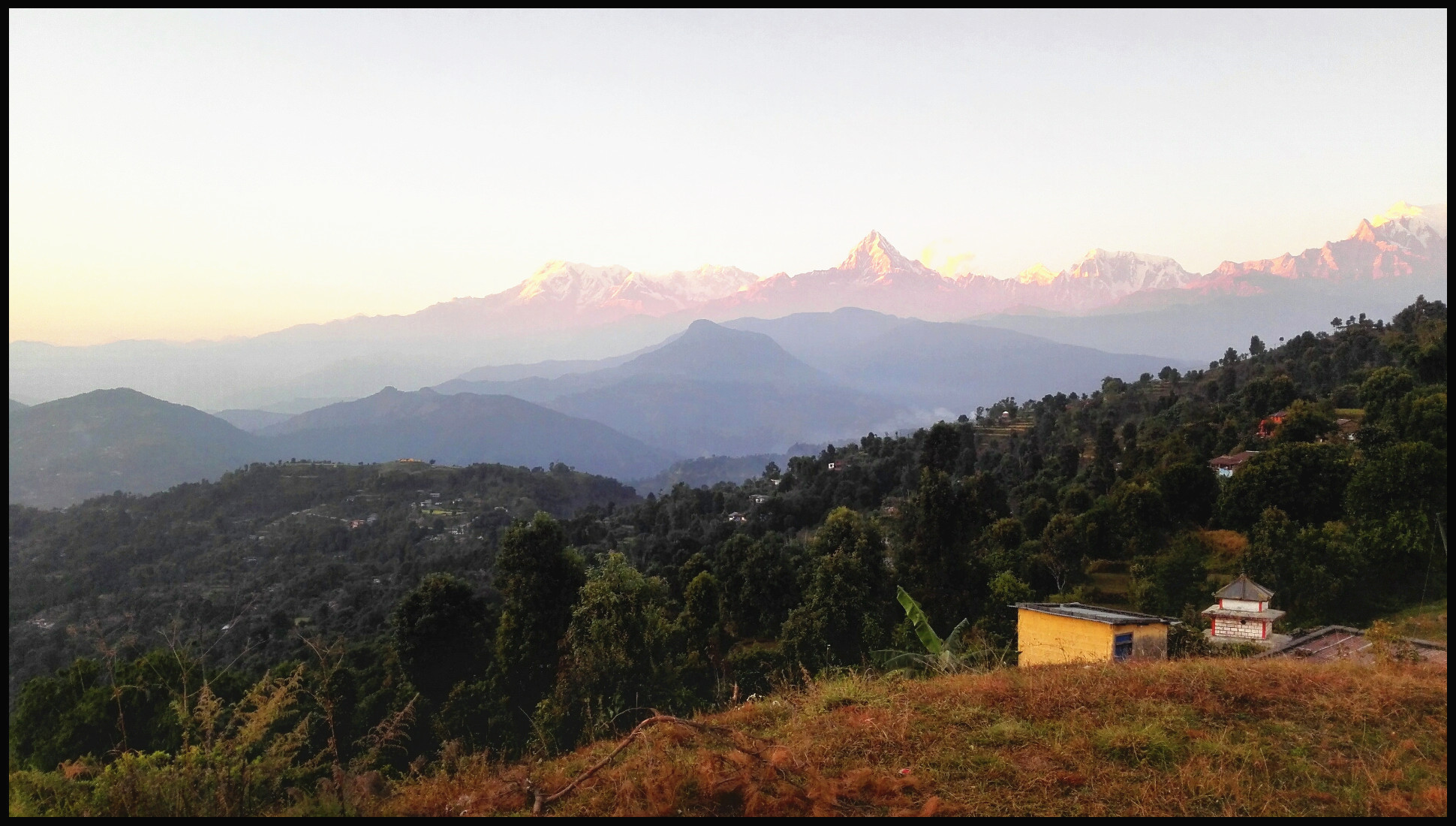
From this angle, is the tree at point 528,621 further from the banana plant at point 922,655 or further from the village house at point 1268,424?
A: the village house at point 1268,424

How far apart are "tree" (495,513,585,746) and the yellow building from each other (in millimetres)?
10151

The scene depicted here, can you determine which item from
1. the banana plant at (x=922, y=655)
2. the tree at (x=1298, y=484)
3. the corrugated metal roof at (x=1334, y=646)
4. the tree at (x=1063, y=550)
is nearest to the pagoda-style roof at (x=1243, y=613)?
the corrugated metal roof at (x=1334, y=646)

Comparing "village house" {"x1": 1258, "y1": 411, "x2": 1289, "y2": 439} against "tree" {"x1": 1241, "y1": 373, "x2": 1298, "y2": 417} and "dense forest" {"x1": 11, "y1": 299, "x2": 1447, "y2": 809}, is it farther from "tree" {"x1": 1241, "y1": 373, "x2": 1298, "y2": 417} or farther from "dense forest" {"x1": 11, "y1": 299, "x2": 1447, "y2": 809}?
"tree" {"x1": 1241, "y1": 373, "x2": 1298, "y2": 417}

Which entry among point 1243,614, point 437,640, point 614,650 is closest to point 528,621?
point 437,640

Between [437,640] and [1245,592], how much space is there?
1988cm

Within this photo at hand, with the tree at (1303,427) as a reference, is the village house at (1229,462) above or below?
below

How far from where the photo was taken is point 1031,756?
17.1 ft

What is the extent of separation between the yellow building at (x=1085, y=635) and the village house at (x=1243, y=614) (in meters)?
4.35

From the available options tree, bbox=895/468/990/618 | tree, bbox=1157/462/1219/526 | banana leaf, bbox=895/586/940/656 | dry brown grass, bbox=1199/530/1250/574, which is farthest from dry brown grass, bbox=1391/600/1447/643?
tree, bbox=895/468/990/618

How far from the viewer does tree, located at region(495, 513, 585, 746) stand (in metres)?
17.8

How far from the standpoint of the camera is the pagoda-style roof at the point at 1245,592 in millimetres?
18078

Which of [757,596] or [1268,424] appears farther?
[1268,424]

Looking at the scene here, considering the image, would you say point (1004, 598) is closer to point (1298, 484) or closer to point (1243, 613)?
point (1243, 613)

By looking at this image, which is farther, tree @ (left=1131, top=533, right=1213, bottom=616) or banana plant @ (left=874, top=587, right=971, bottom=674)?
tree @ (left=1131, top=533, right=1213, bottom=616)
